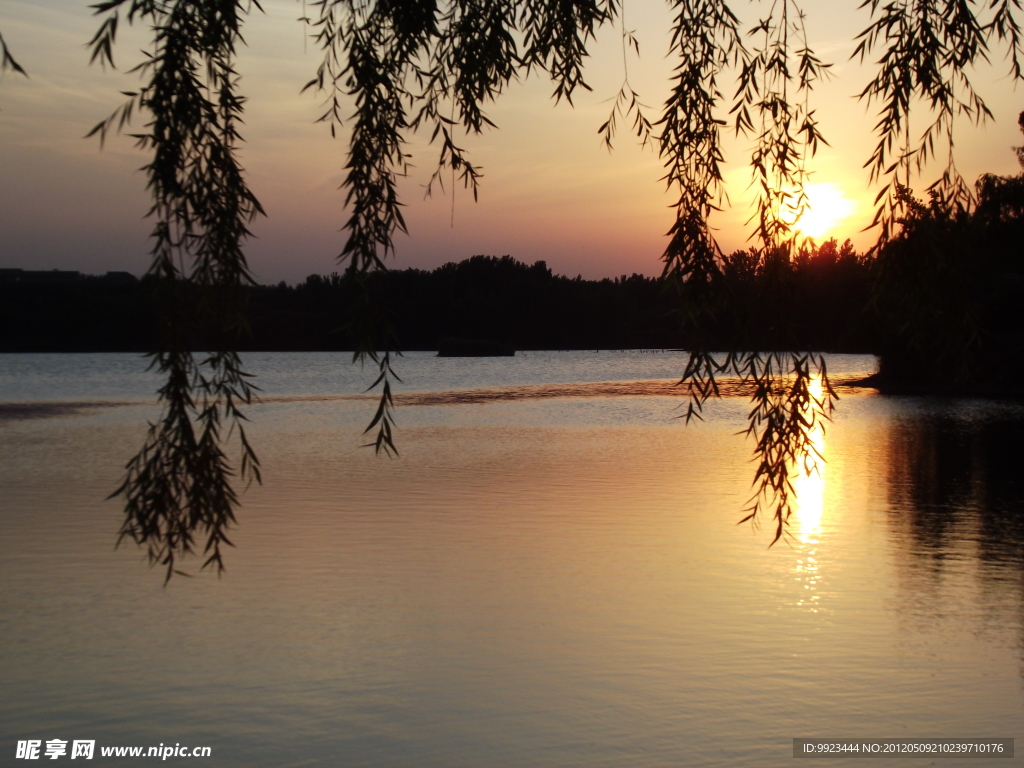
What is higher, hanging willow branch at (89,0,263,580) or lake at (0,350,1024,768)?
hanging willow branch at (89,0,263,580)

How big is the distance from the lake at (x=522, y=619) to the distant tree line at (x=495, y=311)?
9.61ft

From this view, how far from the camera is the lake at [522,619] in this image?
7152 mm

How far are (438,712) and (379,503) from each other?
854cm

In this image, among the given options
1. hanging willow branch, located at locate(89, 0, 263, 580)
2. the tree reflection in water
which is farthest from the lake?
hanging willow branch, located at locate(89, 0, 263, 580)

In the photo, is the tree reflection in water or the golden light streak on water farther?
the golden light streak on water

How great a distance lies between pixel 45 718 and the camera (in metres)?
7.33

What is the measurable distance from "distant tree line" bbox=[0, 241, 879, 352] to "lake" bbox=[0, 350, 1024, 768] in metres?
2.93

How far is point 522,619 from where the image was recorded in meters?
9.49

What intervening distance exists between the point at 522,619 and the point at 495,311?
99.1 meters

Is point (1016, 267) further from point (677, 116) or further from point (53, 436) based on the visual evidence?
point (677, 116)

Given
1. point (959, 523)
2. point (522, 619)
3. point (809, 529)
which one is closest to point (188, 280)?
point (522, 619)

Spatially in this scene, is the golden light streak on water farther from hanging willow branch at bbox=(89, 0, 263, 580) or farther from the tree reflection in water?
A: hanging willow branch at bbox=(89, 0, 263, 580)

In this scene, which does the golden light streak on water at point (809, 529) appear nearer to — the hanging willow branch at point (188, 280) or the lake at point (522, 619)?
the lake at point (522, 619)

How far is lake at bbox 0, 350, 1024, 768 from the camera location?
23.5 feet
